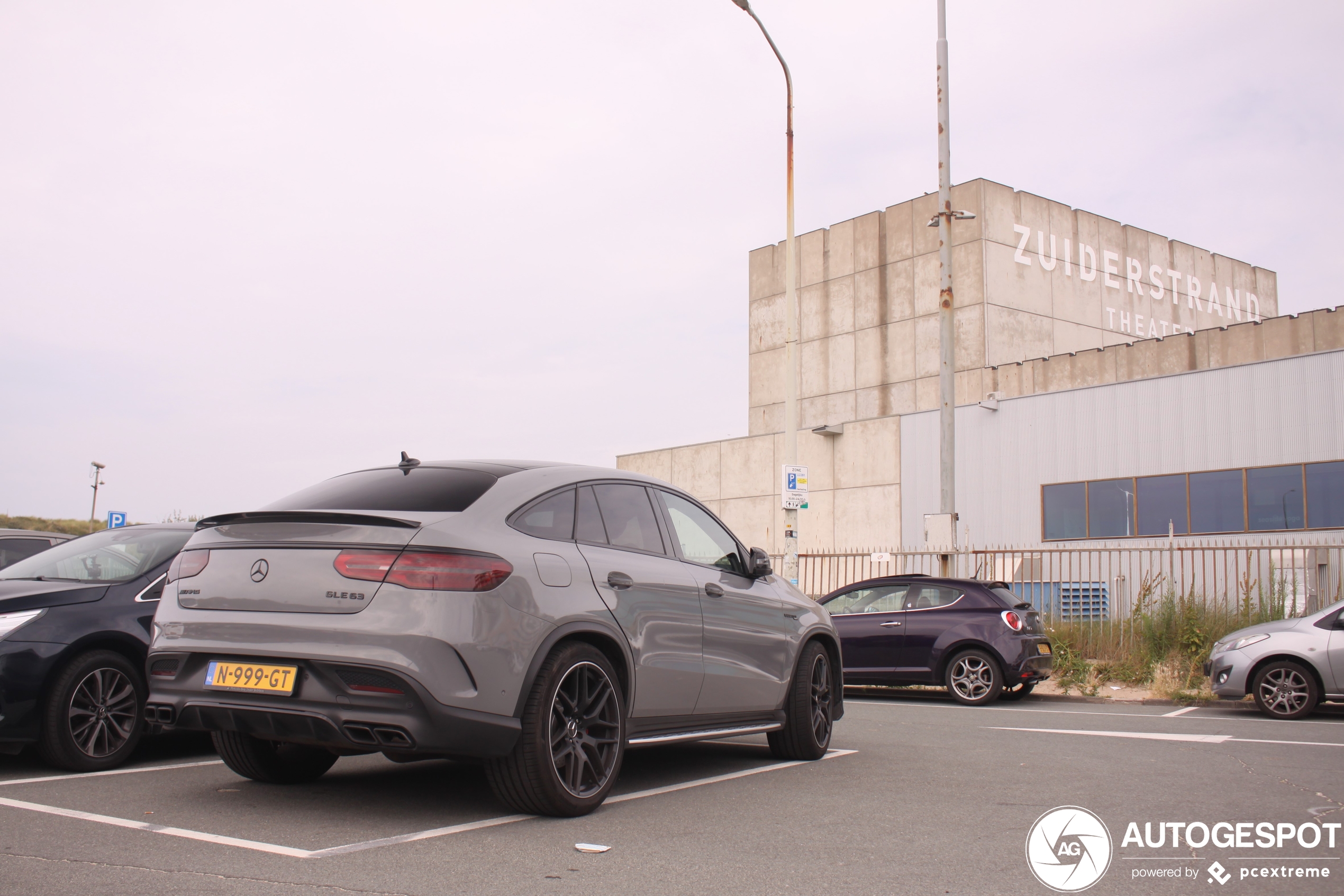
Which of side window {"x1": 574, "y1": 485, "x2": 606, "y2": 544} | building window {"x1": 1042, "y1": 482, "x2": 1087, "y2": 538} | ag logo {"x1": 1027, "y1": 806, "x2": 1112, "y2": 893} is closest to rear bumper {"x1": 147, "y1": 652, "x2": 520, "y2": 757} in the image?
side window {"x1": 574, "y1": 485, "x2": 606, "y2": 544}

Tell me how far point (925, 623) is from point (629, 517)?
8.17 metres

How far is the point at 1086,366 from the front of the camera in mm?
36281

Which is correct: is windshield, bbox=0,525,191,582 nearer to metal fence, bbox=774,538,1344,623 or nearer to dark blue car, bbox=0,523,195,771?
dark blue car, bbox=0,523,195,771

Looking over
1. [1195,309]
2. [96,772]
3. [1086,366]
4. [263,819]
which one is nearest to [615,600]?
[263,819]

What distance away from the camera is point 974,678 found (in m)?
13.2

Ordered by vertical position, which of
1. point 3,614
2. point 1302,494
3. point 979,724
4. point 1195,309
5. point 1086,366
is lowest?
point 979,724

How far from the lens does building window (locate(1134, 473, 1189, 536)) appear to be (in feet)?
86.9

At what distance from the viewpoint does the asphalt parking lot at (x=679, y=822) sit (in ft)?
14.0

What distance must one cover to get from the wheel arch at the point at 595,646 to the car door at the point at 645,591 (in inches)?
2.3

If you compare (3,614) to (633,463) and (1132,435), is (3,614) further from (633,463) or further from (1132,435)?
(633,463)

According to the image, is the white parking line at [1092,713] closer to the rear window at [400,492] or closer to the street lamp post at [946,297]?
the street lamp post at [946,297]

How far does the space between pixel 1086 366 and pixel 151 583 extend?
1324 inches

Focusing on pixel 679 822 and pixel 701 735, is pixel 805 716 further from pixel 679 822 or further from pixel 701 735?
pixel 679 822

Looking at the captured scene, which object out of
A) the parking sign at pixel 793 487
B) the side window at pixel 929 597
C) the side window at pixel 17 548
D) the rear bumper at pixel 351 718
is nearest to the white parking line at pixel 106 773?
the rear bumper at pixel 351 718
